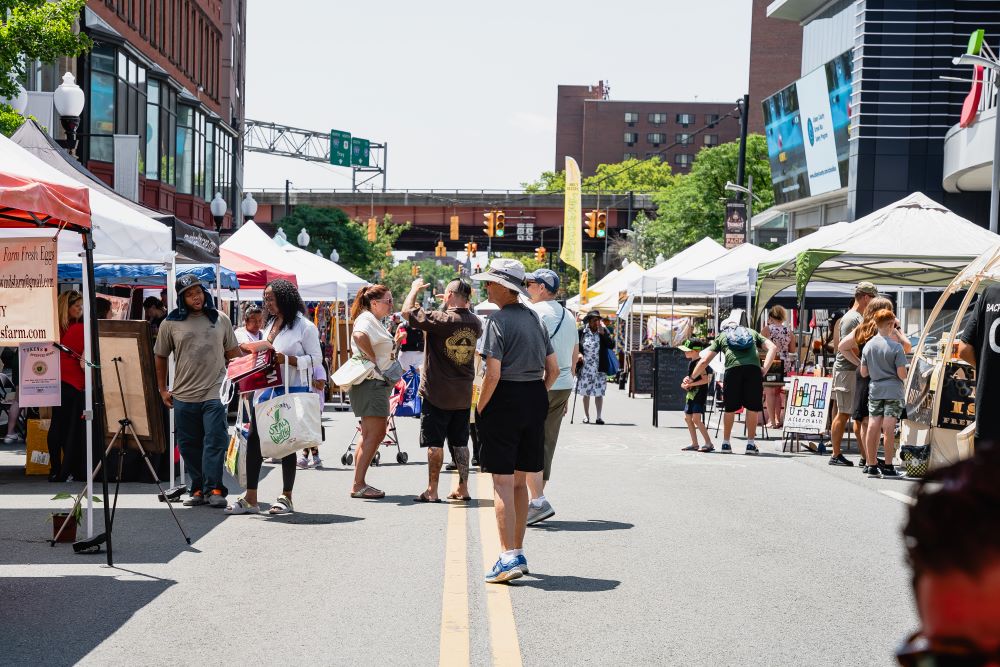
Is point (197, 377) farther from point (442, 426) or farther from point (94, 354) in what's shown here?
point (94, 354)

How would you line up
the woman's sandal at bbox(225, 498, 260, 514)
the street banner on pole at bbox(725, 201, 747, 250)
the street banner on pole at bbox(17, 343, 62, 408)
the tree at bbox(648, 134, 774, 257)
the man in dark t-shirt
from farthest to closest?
the tree at bbox(648, 134, 774, 257) → the street banner on pole at bbox(725, 201, 747, 250) → the street banner on pole at bbox(17, 343, 62, 408) → the woman's sandal at bbox(225, 498, 260, 514) → the man in dark t-shirt

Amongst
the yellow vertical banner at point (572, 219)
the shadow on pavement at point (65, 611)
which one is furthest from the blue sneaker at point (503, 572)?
the yellow vertical banner at point (572, 219)

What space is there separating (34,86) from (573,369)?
23.3m

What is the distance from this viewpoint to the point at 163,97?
4312cm

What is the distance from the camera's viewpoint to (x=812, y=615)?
6.45m

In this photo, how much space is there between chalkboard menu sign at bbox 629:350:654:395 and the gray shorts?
17.2 metres

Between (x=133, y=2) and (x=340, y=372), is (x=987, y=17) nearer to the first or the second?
(x=133, y=2)

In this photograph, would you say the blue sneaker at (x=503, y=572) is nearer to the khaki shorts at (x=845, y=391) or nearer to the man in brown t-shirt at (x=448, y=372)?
the man in brown t-shirt at (x=448, y=372)

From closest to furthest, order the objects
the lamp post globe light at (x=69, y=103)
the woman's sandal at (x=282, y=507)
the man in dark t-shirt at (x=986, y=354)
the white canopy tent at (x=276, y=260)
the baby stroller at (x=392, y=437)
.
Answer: the man in dark t-shirt at (x=986, y=354) → the woman's sandal at (x=282, y=507) → the baby stroller at (x=392, y=437) → the lamp post globe light at (x=69, y=103) → the white canopy tent at (x=276, y=260)

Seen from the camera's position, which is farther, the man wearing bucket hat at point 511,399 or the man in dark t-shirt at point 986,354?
the man wearing bucket hat at point 511,399

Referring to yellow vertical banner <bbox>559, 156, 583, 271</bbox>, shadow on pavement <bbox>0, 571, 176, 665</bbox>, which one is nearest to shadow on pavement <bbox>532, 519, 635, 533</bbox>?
shadow on pavement <bbox>0, 571, 176, 665</bbox>

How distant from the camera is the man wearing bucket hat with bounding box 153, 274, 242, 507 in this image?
1032 centimetres

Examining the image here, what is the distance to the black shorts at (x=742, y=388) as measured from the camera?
15766 millimetres

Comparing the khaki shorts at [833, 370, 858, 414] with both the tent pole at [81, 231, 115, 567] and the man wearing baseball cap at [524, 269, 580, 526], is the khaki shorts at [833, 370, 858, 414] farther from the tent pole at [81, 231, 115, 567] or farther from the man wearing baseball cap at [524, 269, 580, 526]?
the tent pole at [81, 231, 115, 567]
